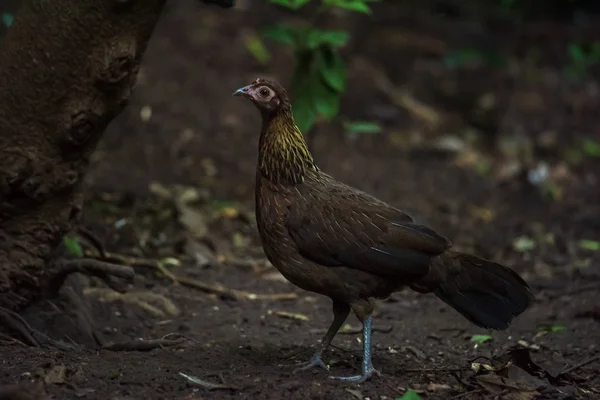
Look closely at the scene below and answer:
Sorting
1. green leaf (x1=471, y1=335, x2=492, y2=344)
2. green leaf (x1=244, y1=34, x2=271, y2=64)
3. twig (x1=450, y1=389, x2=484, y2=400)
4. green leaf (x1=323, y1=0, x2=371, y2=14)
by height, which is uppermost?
green leaf (x1=244, y1=34, x2=271, y2=64)

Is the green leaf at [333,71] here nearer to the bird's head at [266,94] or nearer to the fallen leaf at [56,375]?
the bird's head at [266,94]

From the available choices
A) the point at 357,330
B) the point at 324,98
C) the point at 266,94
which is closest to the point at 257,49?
the point at 324,98

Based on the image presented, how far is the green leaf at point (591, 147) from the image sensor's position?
11.4 m

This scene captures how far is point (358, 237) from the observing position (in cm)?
436

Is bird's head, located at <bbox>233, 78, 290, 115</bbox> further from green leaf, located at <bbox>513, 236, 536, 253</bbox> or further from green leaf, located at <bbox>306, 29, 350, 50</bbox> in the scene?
green leaf, located at <bbox>513, 236, 536, 253</bbox>

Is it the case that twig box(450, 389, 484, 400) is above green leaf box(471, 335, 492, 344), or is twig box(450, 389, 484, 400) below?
below

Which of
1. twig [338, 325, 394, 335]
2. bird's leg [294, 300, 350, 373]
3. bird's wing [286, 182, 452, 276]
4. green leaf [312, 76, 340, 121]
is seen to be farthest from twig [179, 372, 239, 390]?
green leaf [312, 76, 340, 121]

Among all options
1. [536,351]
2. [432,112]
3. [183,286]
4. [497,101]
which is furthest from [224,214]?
[497,101]

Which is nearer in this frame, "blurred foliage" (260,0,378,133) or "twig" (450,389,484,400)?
"twig" (450,389,484,400)

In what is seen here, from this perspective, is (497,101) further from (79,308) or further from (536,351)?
(79,308)

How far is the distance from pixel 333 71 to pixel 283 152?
2736 millimetres

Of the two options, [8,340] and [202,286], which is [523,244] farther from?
[8,340]

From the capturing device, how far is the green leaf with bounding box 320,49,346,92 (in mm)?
7062

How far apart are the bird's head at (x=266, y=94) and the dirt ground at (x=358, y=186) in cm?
133
